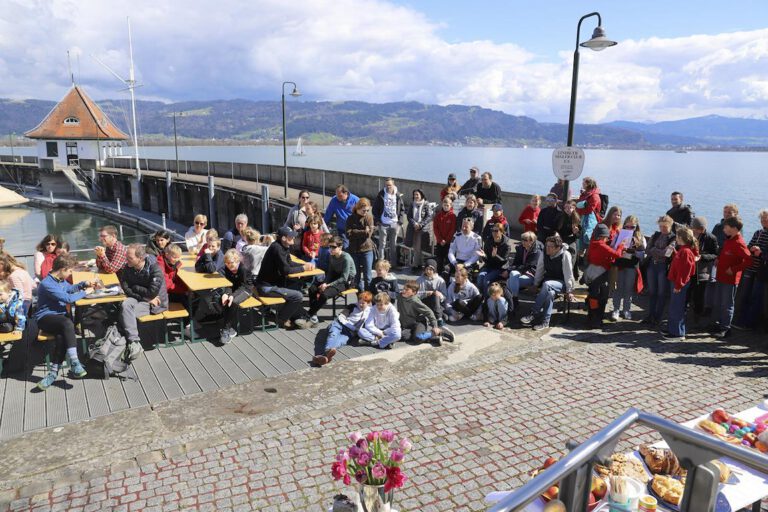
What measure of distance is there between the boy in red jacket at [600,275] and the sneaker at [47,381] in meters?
7.98

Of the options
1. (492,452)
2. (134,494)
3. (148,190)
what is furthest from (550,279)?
(148,190)

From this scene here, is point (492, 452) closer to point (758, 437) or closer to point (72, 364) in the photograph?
point (758, 437)

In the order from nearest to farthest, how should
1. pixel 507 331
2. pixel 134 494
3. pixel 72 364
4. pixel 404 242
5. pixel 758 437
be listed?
1. pixel 758 437
2. pixel 134 494
3. pixel 72 364
4. pixel 507 331
5. pixel 404 242

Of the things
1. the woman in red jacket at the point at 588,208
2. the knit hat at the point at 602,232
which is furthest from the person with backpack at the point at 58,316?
the woman in red jacket at the point at 588,208

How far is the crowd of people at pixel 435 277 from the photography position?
25.8 ft

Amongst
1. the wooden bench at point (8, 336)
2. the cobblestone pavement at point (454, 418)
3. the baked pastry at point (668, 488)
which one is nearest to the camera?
the baked pastry at point (668, 488)

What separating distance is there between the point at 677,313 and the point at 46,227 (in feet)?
194

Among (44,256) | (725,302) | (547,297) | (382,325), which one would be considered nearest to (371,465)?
(382,325)

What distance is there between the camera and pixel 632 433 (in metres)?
5.95

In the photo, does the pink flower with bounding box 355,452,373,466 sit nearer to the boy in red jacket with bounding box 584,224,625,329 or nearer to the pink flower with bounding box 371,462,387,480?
the pink flower with bounding box 371,462,387,480

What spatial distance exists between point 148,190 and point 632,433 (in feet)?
174

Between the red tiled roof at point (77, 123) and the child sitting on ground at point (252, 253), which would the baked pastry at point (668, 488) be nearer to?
the child sitting on ground at point (252, 253)

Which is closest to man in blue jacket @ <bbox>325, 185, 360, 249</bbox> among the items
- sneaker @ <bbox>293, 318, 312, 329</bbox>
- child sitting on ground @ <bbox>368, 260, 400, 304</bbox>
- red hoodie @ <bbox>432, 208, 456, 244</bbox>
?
red hoodie @ <bbox>432, 208, 456, 244</bbox>

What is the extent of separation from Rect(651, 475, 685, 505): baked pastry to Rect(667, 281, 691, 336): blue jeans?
19.7 ft
